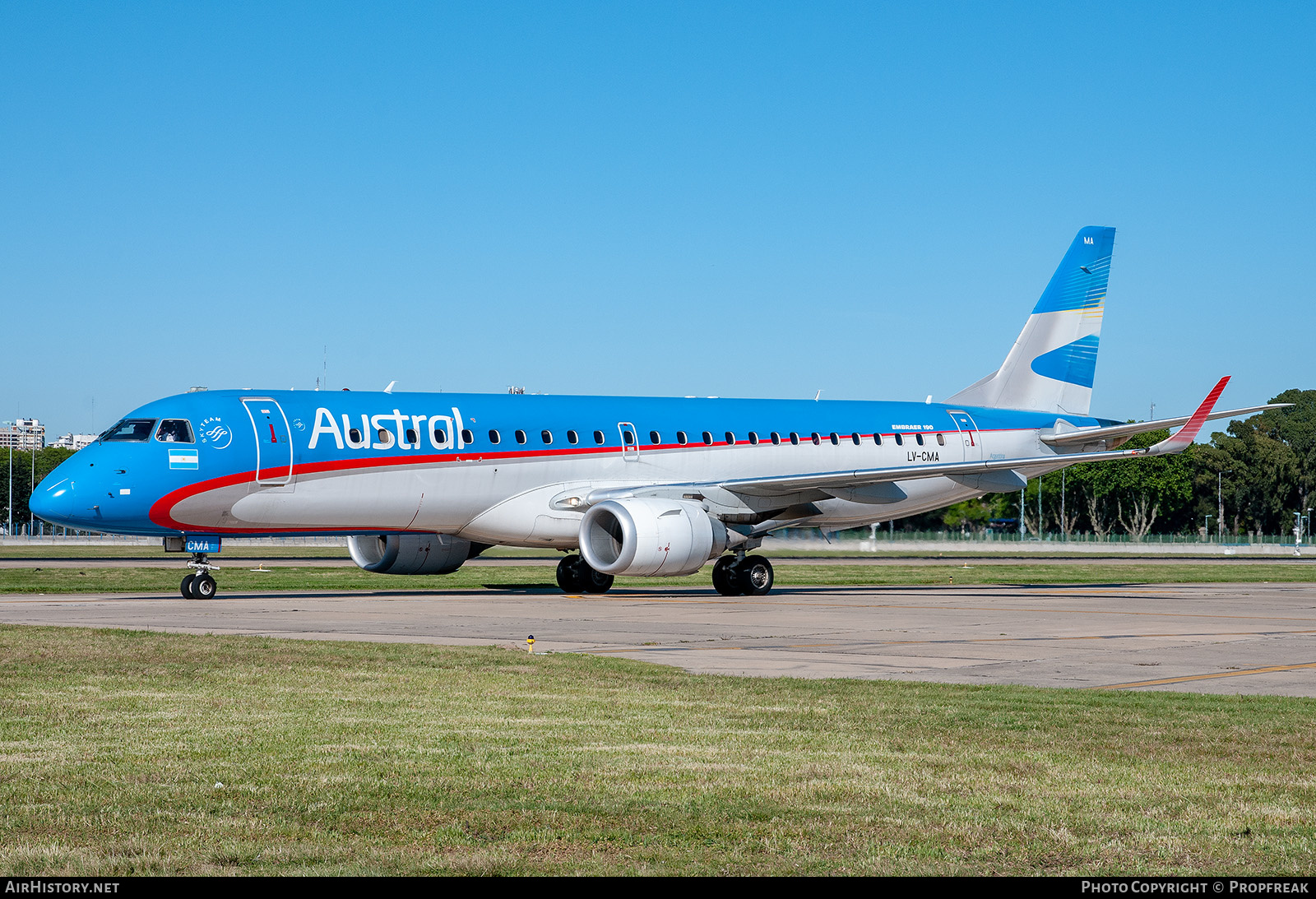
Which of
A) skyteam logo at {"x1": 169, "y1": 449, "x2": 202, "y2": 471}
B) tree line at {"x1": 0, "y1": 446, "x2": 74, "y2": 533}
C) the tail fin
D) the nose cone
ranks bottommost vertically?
the nose cone

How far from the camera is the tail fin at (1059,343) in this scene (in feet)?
126

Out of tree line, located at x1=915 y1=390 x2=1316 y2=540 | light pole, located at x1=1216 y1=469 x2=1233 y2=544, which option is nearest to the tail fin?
tree line, located at x1=915 y1=390 x2=1316 y2=540

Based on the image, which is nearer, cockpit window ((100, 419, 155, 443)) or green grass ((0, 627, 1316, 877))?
green grass ((0, 627, 1316, 877))

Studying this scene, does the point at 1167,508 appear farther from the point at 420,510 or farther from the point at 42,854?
the point at 42,854

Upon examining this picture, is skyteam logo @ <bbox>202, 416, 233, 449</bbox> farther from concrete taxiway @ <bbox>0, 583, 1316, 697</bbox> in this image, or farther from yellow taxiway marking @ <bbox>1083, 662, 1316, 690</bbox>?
yellow taxiway marking @ <bbox>1083, 662, 1316, 690</bbox>

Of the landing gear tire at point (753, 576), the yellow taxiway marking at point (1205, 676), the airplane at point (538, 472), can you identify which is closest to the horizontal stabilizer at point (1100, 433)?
the airplane at point (538, 472)

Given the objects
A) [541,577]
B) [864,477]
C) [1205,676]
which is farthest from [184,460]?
[1205,676]

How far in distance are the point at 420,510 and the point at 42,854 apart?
73.0ft

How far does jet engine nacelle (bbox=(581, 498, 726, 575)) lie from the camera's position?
27719 mm

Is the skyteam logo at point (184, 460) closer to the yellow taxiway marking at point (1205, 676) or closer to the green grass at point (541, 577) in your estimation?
the green grass at point (541, 577)

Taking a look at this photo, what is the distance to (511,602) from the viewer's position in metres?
26.2

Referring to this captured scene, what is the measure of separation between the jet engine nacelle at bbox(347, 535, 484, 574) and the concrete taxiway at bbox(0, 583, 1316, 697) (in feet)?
3.05

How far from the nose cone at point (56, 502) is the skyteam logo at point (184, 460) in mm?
1764

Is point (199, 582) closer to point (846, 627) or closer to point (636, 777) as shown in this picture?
point (846, 627)
